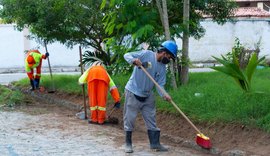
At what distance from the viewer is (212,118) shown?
326 inches

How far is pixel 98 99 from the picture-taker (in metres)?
10.2

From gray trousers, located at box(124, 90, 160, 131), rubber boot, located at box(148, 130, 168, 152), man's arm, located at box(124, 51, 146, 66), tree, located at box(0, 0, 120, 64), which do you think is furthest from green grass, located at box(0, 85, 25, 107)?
man's arm, located at box(124, 51, 146, 66)

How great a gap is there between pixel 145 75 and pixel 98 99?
2907mm

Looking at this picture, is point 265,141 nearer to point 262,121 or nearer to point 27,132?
point 262,121

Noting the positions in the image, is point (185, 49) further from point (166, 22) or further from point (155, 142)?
point (155, 142)

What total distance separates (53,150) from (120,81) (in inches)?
204

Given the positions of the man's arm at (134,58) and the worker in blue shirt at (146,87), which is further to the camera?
the worker in blue shirt at (146,87)

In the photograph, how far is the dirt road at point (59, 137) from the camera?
24.8ft

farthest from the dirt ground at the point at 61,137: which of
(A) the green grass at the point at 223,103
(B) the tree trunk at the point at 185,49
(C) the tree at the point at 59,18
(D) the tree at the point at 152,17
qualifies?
(C) the tree at the point at 59,18

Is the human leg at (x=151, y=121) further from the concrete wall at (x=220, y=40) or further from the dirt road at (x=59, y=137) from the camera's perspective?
the concrete wall at (x=220, y=40)

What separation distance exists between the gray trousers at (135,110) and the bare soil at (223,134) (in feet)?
2.55

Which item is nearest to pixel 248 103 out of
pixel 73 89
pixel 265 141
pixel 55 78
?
pixel 265 141

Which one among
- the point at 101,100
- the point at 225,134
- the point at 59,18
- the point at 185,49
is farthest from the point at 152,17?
the point at 225,134

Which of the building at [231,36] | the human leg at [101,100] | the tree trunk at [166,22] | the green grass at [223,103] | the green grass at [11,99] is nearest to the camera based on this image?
the green grass at [223,103]
